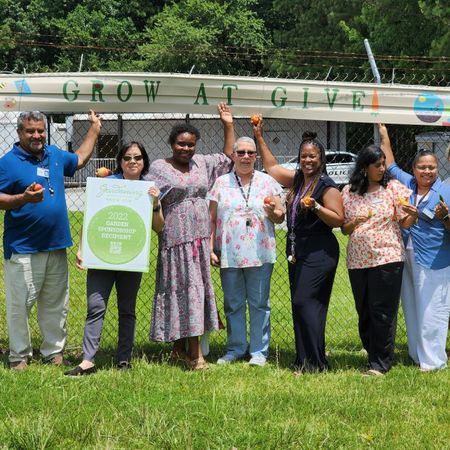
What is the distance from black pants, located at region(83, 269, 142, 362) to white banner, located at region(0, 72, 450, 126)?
1.47 metres

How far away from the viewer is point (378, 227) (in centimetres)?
617

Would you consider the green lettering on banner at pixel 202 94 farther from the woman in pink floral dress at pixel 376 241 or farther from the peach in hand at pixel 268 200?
the woman in pink floral dress at pixel 376 241

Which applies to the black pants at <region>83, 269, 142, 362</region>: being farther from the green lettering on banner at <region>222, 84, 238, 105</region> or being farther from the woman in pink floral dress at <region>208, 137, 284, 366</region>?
the green lettering on banner at <region>222, 84, 238, 105</region>

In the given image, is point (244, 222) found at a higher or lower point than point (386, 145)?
lower

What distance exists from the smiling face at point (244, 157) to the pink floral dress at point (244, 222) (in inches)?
3.8

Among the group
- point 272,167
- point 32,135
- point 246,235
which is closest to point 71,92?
point 32,135

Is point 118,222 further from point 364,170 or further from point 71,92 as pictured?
point 364,170

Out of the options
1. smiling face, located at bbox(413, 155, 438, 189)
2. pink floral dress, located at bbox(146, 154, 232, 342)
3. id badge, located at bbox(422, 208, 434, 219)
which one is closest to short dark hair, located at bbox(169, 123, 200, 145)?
pink floral dress, located at bbox(146, 154, 232, 342)

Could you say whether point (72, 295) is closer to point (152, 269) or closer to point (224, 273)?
point (152, 269)

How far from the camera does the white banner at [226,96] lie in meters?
6.66

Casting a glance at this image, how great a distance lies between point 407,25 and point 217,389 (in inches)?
861

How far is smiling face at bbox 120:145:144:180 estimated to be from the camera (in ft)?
20.2

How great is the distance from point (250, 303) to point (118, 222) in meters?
1.31

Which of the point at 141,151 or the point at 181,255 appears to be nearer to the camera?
the point at 141,151
